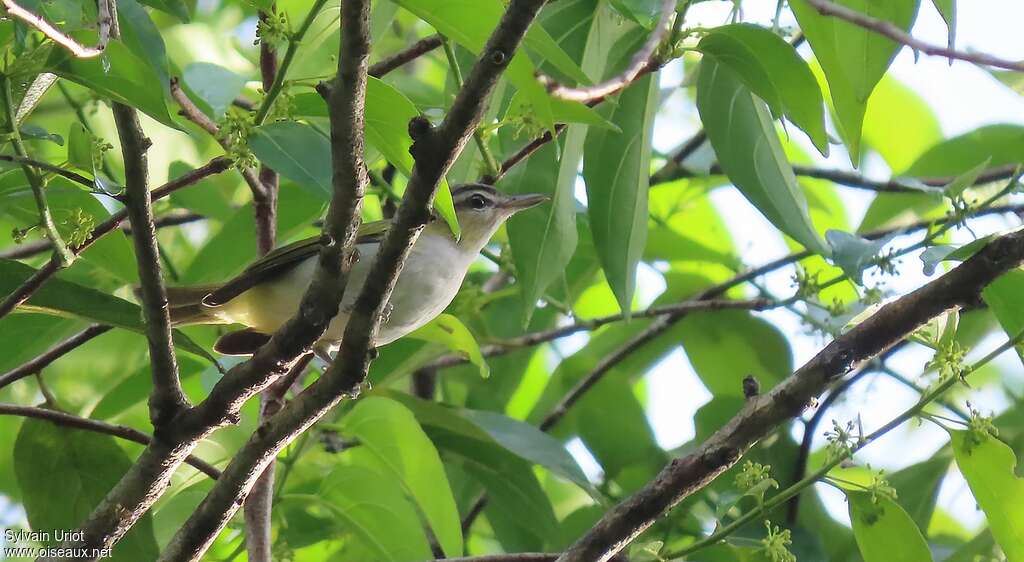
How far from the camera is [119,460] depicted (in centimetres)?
316

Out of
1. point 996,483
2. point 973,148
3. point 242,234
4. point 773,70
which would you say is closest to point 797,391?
point 996,483

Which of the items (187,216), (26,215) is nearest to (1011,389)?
(187,216)

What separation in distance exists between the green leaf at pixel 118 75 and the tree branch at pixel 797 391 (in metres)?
1.22

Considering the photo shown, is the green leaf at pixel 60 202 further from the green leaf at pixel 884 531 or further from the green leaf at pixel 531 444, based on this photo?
the green leaf at pixel 884 531

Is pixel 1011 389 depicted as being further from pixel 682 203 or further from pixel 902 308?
pixel 902 308

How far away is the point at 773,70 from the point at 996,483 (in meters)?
1.09

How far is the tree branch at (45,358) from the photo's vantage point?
2953 millimetres

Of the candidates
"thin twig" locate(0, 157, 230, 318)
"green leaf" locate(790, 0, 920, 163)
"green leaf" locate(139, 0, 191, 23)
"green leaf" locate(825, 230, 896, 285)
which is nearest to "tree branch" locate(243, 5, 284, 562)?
"green leaf" locate(139, 0, 191, 23)

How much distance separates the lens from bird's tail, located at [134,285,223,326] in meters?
3.66

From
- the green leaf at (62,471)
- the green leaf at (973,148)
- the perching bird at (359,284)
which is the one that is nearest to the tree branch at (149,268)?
the perching bird at (359,284)

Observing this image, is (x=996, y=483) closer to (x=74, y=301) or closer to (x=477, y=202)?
(x=477, y=202)

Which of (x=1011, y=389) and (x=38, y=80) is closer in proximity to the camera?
(x=38, y=80)

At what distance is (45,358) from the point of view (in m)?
3.03

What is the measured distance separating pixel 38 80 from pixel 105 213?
42 centimetres
